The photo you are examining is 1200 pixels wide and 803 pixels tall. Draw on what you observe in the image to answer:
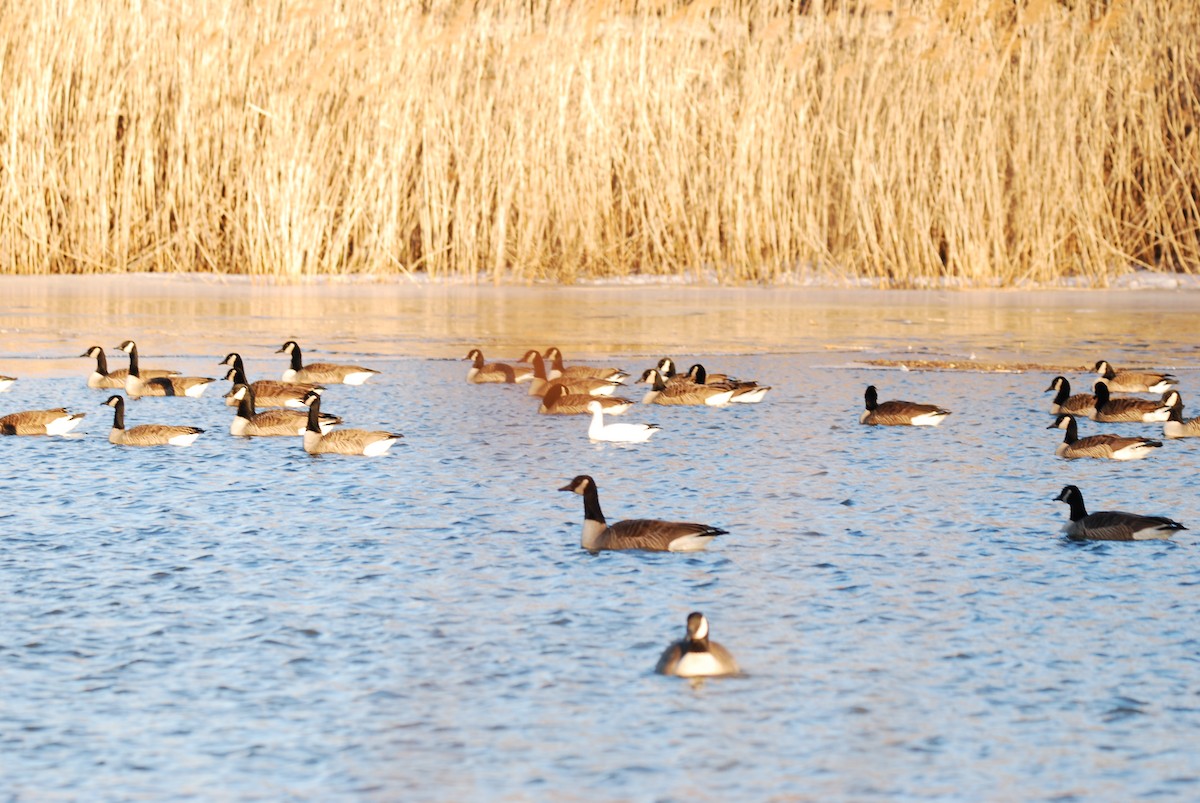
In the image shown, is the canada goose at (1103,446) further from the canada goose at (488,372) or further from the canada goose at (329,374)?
the canada goose at (329,374)

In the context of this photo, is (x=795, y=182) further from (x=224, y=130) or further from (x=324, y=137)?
(x=224, y=130)

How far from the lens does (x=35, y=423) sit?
1122cm

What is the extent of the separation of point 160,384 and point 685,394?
13.5ft

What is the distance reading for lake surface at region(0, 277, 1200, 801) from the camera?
4855 mm

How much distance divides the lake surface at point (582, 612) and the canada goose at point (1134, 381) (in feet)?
0.78

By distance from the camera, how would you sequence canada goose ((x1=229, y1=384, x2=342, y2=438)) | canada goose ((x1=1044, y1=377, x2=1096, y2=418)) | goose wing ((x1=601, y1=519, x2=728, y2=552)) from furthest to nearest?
canada goose ((x1=1044, y1=377, x2=1096, y2=418)) < canada goose ((x1=229, y1=384, x2=342, y2=438)) < goose wing ((x1=601, y1=519, x2=728, y2=552))

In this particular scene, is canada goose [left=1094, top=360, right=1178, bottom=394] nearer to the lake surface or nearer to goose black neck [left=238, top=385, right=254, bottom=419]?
the lake surface

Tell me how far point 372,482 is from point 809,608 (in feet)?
12.1

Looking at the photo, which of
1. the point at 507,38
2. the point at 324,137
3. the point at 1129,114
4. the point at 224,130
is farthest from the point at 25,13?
the point at 1129,114

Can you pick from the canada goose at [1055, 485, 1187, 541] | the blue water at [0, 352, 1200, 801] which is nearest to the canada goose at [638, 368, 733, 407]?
the blue water at [0, 352, 1200, 801]

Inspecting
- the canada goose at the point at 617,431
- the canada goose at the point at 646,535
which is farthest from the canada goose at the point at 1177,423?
the canada goose at the point at 646,535

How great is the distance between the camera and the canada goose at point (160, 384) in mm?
13289

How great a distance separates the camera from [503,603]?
6.67 meters

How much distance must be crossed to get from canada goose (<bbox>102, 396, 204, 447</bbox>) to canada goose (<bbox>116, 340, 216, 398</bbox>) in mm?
2212
